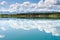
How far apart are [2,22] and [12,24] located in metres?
0.18

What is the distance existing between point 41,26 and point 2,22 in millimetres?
698

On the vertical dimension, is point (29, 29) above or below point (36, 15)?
below

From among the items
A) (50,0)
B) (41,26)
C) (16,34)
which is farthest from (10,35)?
(50,0)

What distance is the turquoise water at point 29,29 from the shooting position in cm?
241

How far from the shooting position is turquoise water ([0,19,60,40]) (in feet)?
7.91

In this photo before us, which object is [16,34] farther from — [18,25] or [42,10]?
[42,10]

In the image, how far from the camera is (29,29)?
2479 millimetres

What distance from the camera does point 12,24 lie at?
2.50m

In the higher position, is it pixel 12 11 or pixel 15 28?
pixel 12 11

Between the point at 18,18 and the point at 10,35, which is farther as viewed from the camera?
the point at 18,18

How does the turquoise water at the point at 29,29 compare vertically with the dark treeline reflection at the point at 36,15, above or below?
below

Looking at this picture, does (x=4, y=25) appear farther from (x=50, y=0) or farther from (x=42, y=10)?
(x=50, y=0)

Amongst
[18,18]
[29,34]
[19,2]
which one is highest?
[19,2]

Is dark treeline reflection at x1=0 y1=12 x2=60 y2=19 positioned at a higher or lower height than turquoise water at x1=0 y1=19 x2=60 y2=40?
higher
